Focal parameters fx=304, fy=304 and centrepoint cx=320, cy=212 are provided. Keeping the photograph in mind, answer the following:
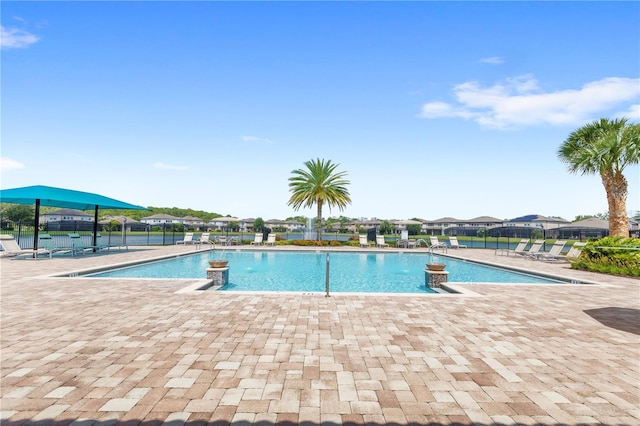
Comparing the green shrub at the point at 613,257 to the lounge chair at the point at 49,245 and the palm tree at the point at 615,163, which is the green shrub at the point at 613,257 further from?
the lounge chair at the point at 49,245

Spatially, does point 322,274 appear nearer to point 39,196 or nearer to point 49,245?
point 49,245

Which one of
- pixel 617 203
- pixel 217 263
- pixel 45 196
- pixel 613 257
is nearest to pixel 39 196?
pixel 45 196

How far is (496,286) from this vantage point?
28.7 ft

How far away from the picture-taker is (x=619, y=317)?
5.79 metres

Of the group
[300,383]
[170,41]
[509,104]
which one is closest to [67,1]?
[170,41]

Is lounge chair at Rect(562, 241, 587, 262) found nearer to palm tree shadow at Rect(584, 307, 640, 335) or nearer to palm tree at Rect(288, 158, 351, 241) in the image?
palm tree shadow at Rect(584, 307, 640, 335)

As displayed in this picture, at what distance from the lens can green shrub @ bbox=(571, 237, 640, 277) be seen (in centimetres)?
1114

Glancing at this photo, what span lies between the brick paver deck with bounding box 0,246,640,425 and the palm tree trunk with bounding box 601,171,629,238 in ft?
38.6

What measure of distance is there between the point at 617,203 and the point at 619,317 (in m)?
13.7

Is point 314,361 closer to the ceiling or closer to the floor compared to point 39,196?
closer to the floor

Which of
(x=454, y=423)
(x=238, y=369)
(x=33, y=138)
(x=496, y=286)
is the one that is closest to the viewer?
(x=454, y=423)

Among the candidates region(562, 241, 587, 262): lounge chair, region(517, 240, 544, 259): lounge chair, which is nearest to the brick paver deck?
region(562, 241, 587, 262): lounge chair

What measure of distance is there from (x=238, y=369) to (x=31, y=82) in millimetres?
16166

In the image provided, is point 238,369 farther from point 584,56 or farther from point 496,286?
point 584,56
